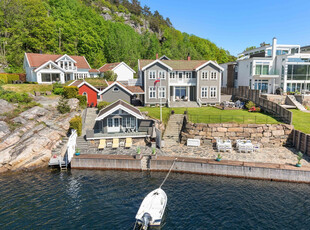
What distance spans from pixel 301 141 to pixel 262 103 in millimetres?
12016

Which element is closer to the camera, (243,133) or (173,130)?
(243,133)

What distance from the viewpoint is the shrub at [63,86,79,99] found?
1475 inches

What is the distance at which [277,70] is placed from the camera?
44219 millimetres

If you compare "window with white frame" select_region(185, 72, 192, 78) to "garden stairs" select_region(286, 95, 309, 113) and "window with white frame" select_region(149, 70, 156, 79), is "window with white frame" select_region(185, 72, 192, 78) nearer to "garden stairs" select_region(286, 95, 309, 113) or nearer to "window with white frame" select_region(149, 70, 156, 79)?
"window with white frame" select_region(149, 70, 156, 79)

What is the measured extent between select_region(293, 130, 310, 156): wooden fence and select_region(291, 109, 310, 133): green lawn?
1.13 meters

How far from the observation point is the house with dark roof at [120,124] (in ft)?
93.3

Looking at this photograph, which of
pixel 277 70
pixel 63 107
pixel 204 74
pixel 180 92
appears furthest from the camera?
pixel 180 92

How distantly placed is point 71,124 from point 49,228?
1649 cm

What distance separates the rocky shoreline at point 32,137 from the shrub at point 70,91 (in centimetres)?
434

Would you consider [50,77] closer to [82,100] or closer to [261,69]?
[82,100]

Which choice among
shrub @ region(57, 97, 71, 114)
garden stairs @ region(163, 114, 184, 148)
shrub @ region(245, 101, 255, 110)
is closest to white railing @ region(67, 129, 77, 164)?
shrub @ region(57, 97, 71, 114)

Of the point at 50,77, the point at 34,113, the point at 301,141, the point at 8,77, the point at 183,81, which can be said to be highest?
the point at 50,77

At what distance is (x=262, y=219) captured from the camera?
1611 centimetres

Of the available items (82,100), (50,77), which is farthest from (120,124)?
(50,77)
